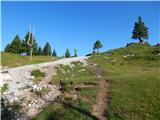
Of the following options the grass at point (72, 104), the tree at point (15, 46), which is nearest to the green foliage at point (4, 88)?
the grass at point (72, 104)

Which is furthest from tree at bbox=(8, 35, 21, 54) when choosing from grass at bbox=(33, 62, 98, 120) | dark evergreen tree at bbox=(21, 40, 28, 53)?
grass at bbox=(33, 62, 98, 120)

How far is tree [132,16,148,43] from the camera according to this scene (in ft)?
343

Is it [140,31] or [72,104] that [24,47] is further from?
[72,104]

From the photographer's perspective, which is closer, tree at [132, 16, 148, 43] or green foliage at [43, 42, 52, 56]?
tree at [132, 16, 148, 43]

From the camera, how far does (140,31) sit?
344 feet

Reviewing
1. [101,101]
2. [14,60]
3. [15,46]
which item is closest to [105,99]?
[101,101]

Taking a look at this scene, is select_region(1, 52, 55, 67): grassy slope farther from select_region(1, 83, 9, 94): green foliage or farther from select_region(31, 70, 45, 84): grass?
select_region(1, 83, 9, 94): green foliage

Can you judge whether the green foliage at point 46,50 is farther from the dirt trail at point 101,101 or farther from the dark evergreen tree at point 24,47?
the dirt trail at point 101,101

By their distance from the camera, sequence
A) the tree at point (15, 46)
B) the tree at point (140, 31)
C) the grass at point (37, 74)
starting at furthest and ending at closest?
1. the tree at point (15, 46)
2. the tree at point (140, 31)
3. the grass at point (37, 74)

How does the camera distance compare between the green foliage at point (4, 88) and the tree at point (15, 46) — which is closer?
the green foliage at point (4, 88)

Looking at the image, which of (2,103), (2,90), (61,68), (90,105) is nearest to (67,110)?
(90,105)

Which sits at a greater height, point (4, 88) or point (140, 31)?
point (140, 31)

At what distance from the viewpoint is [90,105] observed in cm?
2820

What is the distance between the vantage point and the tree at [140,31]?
10469 centimetres
